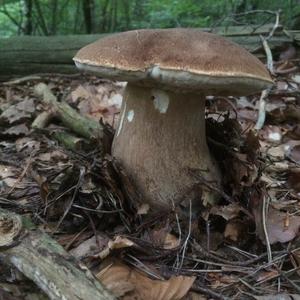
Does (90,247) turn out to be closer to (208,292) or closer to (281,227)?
(208,292)

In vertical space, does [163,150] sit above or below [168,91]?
below

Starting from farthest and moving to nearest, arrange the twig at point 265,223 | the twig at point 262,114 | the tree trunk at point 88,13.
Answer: the tree trunk at point 88,13 < the twig at point 262,114 < the twig at point 265,223

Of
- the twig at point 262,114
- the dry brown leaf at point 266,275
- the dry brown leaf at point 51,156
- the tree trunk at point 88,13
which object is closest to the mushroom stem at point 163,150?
the dry brown leaf at point 266,275

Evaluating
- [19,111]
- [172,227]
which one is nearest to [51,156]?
[19,111]

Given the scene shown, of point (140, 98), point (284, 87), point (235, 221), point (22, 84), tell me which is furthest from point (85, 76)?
point (235, 221)

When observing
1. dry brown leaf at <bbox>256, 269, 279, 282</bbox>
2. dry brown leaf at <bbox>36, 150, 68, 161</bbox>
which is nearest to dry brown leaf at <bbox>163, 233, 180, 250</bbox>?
dry brown leaf at <bbox>256, 269, 279, 282</bbox>

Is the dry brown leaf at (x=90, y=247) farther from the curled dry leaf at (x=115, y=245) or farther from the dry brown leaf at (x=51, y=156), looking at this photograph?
the dry brown leaf at (x=51, y=156)

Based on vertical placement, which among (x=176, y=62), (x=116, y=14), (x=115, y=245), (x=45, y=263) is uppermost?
A: (x=176, y=62)
